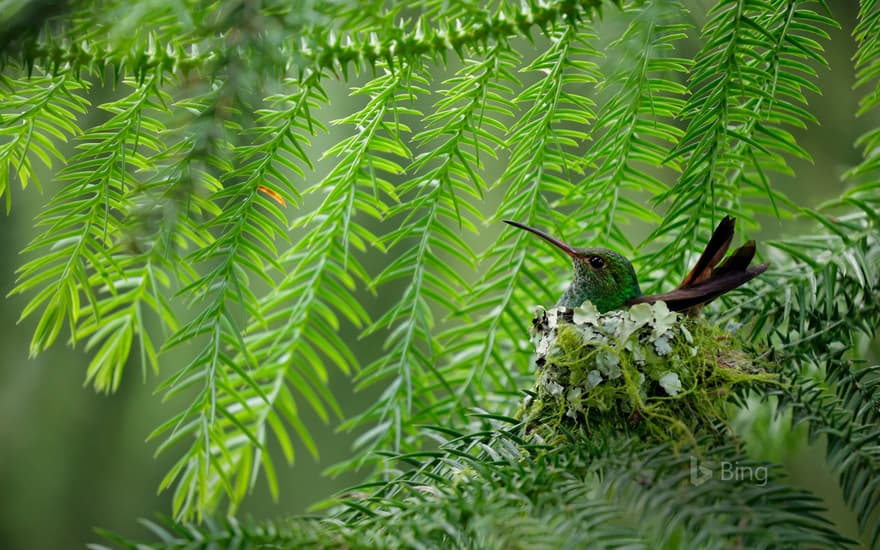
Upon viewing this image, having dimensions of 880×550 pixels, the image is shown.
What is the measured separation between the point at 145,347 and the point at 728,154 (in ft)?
2.56

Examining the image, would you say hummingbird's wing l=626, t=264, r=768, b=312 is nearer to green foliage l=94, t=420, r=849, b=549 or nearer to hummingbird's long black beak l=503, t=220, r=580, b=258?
hummingbird's long black beak l=503, t=220, r=580, b=258

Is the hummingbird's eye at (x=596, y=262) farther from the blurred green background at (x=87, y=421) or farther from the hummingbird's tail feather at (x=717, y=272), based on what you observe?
the blurred green background at (x=87, y=421)

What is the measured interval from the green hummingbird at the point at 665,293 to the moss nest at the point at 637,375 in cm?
5

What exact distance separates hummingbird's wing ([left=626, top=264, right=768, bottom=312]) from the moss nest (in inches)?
1.1

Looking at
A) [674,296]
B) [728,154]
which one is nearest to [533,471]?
[674,296]

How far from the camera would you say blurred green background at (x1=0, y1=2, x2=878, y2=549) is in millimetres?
1813

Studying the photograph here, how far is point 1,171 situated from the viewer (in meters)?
0.74

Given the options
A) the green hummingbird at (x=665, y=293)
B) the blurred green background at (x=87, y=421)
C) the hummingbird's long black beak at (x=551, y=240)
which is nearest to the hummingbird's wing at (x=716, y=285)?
the green hummingbird at (x=665, y=293)

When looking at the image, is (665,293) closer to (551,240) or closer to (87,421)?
(551,240)

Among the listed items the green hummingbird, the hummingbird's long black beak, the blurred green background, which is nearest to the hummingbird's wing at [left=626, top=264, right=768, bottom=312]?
the green hummingbird

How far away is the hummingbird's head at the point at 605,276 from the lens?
85 cm

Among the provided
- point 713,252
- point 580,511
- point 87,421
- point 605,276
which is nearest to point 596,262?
point 605,276

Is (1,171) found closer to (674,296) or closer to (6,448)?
(674,296)

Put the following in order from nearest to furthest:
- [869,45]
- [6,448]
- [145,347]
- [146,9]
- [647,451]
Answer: [146,9] < [647,451] < [869,45] < [145,347] < [6,448]
